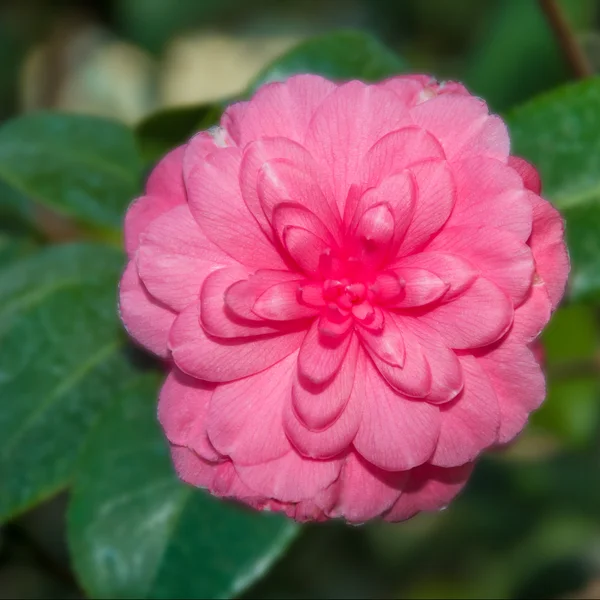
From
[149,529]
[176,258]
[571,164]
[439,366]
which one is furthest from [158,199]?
[571,164]

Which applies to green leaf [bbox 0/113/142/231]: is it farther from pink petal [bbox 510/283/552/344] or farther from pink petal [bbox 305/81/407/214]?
pink petal [bbox 510/283/552/344]

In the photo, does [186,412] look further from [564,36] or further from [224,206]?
[564,36]

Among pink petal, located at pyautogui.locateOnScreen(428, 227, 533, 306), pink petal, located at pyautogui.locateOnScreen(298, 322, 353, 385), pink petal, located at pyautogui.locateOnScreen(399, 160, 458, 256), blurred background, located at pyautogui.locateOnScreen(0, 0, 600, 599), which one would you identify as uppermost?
pink petal, located at pyautogui.locateOnScreen(399, 160, 458, 256)

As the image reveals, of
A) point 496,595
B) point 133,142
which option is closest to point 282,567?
point 496,595

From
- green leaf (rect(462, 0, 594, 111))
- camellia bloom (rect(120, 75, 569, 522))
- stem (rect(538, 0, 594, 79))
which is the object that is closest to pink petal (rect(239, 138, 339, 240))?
camellia bloom (rect(120, 75, 569, 522))

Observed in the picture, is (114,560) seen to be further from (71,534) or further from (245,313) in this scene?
(245,313)
